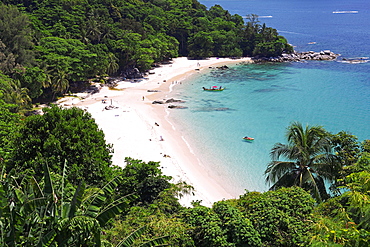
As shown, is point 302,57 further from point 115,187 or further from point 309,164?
point 115,187

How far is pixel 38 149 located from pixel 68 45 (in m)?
37.2

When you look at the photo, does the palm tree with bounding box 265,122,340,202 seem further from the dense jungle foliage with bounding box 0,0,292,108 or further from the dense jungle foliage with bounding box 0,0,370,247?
the dense jungle foliage with bounding box 0,0,292,108

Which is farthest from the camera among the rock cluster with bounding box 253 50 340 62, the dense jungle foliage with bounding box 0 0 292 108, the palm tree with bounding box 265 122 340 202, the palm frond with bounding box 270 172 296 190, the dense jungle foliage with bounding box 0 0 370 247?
the rock cluster with bounding box 253 50 340 62

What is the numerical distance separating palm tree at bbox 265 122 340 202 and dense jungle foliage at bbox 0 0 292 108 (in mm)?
26804

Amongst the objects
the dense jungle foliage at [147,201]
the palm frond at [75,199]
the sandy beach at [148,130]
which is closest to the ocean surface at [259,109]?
the sandy beach at [148,130]

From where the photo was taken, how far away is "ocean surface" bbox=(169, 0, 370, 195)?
2973 cm

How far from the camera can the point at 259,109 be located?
44312 mm

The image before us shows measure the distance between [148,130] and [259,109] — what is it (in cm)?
1721

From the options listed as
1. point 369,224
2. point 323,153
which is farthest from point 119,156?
point 369,224

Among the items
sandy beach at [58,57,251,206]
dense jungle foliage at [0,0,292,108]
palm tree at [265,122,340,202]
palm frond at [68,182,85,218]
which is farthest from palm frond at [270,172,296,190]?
dense jungle foliage at [0,0,292,108]

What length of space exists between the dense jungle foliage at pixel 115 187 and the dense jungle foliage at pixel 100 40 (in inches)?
11.5

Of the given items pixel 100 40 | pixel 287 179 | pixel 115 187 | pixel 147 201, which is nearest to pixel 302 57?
pixel 100 40

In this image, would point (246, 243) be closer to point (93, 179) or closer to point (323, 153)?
point (323, 153)

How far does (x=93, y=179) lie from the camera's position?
17.9m
